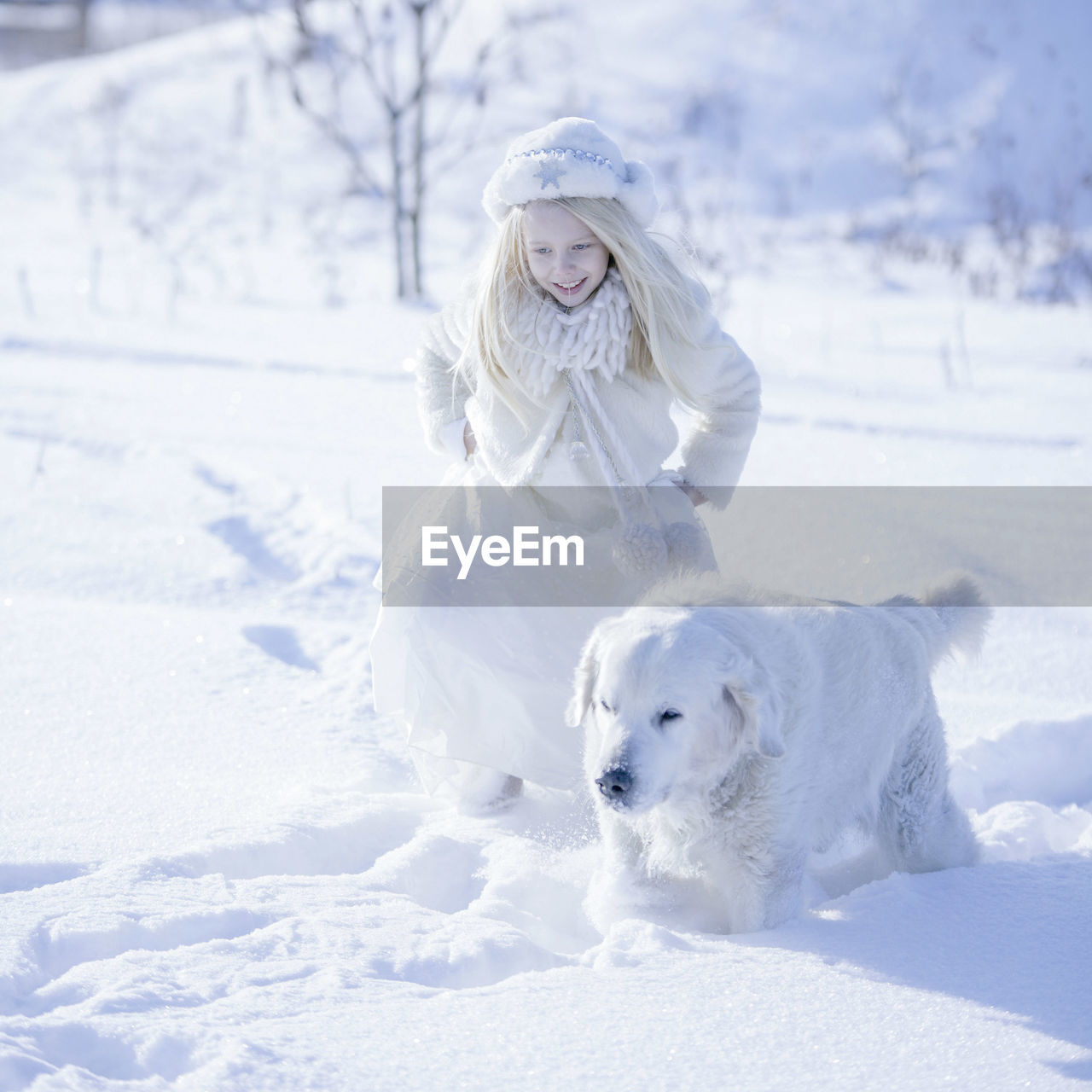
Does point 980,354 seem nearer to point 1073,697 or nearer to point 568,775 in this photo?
point 1073,697

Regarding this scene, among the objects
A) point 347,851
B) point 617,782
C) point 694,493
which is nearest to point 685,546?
point 694,493

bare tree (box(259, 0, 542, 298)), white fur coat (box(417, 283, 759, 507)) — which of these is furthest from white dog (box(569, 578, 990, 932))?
bare tree (box(259, 0, 542, 298))

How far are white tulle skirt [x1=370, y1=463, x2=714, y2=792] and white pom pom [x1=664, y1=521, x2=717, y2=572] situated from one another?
9 centimetres

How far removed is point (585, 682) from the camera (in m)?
2.07

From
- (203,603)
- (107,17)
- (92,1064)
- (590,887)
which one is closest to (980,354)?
(203,603)

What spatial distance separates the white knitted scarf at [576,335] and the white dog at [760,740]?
24.9 inches

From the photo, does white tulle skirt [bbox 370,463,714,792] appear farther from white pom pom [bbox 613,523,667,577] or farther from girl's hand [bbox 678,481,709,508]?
white pom pom [bbox 613,523,667,577]

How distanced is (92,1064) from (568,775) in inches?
53.4

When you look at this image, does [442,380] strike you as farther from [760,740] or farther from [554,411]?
[760,740]

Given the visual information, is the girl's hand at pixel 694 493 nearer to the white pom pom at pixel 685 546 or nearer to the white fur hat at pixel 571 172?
the white pom pom at pixel 685 546

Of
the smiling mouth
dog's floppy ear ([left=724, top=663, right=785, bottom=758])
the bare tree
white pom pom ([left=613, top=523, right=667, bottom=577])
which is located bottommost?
dog's floppy ear ([left=724, top=663, right=785, bottom=758])

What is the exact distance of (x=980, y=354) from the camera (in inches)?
313

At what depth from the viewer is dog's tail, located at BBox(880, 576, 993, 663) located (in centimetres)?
244

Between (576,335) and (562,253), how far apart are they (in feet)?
0.61
